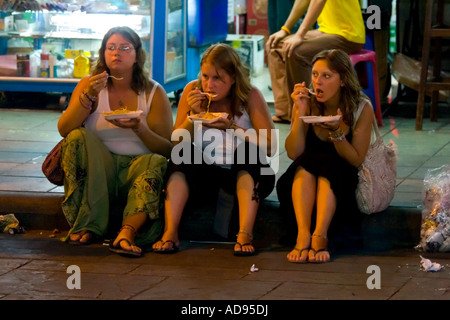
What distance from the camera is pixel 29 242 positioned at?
17.6 ft

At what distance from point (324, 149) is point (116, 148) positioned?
1.28 metres

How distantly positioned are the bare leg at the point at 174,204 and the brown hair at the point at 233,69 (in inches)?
20.9

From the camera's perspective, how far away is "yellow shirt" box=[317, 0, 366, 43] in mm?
7254

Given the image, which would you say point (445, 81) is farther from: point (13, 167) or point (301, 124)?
point (13, 167)

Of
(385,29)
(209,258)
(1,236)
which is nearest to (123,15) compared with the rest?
(385,29)

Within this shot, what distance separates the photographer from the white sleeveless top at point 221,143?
5262 mm

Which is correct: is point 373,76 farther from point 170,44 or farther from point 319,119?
point 319,119

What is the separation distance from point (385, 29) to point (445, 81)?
110 cm

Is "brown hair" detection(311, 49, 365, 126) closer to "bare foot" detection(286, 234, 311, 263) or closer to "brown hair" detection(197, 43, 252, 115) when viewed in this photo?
"brown hair" detection(197, 43, 252, 115)

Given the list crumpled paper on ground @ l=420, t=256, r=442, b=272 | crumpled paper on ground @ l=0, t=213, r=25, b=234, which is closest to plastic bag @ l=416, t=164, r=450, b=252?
crumpled paper on ground @ l=420, t=256, r=442, b=272

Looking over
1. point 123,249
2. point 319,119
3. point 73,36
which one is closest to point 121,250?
point 123,249

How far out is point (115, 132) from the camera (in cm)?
547

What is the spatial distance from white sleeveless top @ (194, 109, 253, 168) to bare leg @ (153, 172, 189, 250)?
0.71ft

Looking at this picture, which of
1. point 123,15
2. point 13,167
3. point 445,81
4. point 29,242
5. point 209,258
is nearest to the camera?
point 209,258
